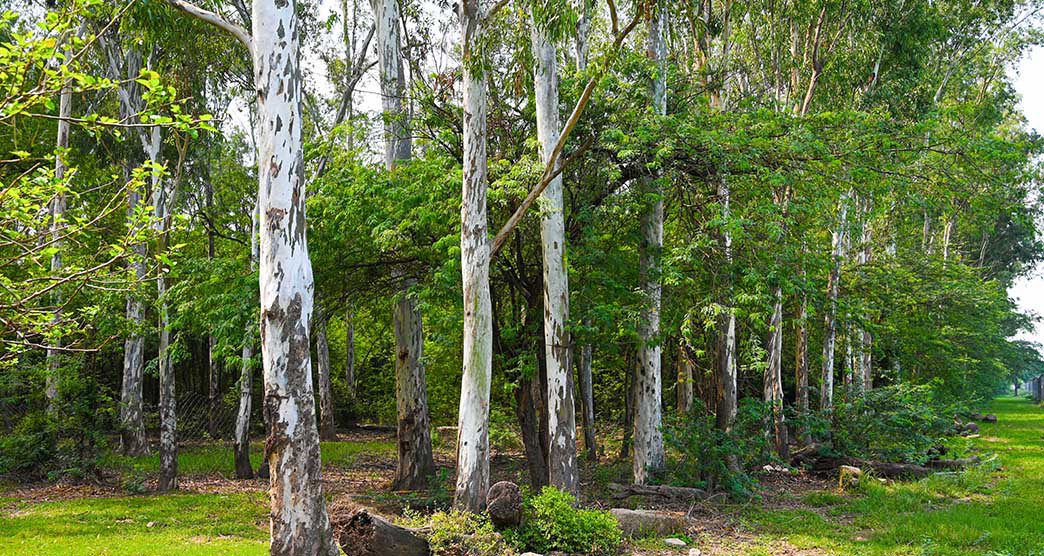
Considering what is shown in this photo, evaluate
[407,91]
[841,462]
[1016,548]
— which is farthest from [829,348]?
[407,91]

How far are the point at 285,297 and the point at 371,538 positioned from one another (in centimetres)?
260

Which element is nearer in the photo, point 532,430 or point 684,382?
point 532,430

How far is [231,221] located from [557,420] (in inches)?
573

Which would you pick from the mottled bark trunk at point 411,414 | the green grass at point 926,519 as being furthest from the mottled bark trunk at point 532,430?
the green grass at point 926,519

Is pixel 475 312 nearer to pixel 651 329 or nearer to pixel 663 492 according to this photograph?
pixel 651 329

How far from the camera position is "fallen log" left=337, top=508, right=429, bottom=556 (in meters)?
7.66

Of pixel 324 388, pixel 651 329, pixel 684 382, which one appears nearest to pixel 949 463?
pixel 684 382

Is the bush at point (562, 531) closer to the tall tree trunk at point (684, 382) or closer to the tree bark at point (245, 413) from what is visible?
the tree bark at point (245, 413)

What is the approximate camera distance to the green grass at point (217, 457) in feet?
53.4

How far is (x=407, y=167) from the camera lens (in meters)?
11.9

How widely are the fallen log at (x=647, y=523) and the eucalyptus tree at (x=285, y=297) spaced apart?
4306 millimetres

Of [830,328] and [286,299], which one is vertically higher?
[830,328]

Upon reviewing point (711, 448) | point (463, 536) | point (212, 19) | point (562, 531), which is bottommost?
point (562, 531)

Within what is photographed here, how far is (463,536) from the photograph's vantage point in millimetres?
8484
